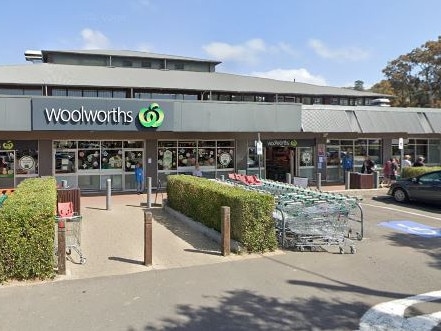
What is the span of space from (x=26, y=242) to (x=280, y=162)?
1856 cm

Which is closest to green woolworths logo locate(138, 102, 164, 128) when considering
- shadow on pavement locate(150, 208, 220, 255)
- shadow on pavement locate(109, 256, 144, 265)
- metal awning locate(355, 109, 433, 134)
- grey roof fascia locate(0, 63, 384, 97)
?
grey roof fascia locate(0, 63, 384, 97)

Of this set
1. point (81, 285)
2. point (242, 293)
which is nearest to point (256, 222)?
point (242, 293)

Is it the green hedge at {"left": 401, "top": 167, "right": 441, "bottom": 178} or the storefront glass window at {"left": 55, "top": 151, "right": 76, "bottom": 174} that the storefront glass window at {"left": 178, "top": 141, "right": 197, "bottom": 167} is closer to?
the storefront glass window at {"left": 55, "top": 151, "right": 76, "bottom": 174}

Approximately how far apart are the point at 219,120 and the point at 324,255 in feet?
39.8

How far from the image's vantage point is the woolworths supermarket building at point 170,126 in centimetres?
1866

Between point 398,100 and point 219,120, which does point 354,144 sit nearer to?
point 219,120

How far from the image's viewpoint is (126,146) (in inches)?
835

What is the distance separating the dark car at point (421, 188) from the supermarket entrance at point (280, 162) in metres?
7.76

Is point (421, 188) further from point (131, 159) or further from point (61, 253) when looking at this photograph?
point (61, 253)

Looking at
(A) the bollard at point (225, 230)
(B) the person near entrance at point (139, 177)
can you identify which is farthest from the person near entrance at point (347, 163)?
(A) the bollard at point (225, 230)

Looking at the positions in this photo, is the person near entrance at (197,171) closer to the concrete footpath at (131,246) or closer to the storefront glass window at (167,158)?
the storefront glass window at (167,158)

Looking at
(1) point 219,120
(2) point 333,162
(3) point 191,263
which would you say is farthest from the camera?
(2) point 333,162

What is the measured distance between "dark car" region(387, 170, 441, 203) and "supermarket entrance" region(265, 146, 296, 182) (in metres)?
7.76

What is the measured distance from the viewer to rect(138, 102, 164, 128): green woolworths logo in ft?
62.0
